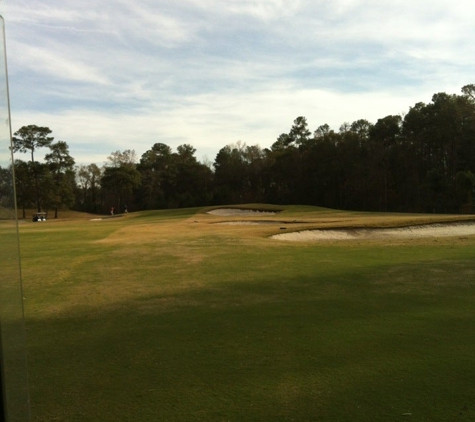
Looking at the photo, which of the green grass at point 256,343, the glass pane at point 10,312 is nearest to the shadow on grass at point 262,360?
the green grass at point 256,343

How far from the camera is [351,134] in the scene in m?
68.9

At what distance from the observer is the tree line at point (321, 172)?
6034 centimetres

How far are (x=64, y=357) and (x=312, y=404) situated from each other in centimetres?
294

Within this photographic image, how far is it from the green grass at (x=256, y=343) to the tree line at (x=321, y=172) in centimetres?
4680

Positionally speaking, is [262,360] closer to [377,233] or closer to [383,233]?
[377,233]

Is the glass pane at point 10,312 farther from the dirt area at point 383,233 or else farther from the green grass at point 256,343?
the dirt area at point 383,233

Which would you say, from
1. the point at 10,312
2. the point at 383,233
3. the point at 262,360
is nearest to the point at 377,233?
the point at 383,233

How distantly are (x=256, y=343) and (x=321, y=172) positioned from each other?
66.4 m

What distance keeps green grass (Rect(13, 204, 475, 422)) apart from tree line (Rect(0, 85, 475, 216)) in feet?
154

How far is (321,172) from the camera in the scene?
231 ft

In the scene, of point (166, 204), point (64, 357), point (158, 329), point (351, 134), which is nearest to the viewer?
point (64, 357)

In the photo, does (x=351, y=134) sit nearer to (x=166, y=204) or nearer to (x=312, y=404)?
(x=166, y=204)

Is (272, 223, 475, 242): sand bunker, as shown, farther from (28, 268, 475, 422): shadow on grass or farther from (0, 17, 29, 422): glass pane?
(0, 17, 29, 422): glass pane

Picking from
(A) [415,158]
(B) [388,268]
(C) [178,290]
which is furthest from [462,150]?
(C) [178,290]
